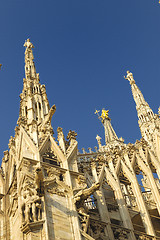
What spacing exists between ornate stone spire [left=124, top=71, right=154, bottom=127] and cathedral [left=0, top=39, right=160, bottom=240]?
1.49 meters

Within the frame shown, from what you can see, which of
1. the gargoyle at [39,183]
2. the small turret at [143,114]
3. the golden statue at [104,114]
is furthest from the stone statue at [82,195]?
the golden statue at [104,114]

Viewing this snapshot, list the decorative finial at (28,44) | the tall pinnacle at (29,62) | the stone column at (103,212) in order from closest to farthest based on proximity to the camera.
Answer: the stone column at (103,212) → the tall pinnacle at (29,62) → the decorative finial at (28,44)

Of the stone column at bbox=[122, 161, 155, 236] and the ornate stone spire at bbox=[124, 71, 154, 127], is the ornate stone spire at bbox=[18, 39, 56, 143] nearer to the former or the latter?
the stone column at bbox=[122, 161, 155, 236]

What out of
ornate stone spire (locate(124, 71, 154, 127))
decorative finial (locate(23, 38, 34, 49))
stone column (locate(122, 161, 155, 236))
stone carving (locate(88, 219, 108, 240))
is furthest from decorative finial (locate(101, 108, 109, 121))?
stone carving (locate(88, 219, 108, 240))

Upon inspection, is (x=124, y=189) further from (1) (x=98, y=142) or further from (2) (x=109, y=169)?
(1) (x=98, y=142)

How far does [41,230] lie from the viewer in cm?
1109

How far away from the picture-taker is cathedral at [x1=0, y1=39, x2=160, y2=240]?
38.2 feet

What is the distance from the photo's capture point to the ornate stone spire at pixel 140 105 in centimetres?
2223

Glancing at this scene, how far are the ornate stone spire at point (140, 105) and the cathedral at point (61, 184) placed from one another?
149 centimetres

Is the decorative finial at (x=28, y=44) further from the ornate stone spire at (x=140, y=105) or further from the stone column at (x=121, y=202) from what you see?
the stone column at (x=121, y=202)

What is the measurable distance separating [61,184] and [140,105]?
12.1 metres

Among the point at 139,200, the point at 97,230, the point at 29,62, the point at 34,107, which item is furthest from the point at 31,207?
the point at 29,62

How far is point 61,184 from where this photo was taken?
12992 mm

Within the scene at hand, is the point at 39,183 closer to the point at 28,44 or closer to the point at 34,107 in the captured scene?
the point at 34,107
